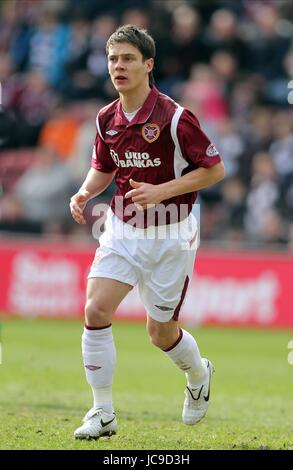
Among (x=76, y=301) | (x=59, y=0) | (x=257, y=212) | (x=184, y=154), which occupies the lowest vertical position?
(x=76, y=301)

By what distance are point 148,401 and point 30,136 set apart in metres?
11.0

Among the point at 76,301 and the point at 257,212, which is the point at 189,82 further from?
the point at 76,301

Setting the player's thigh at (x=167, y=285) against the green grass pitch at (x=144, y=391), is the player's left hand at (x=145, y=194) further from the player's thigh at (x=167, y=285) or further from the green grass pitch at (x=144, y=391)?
the green grass pitch at (x=144, y=391)

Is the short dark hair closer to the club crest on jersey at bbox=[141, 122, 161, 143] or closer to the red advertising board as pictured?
the club crest on jersey at bbox=[141, 122, 161, 143]

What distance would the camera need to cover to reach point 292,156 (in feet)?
60.9

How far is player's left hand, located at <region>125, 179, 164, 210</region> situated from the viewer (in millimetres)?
7414

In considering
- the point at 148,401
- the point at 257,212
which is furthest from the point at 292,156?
the point at 148,401

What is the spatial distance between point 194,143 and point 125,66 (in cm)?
74

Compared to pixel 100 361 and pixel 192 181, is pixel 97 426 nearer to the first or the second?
pixel 100 361

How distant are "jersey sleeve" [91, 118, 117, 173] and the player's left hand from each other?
0.67 m

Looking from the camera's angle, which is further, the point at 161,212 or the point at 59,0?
the point at 59,0

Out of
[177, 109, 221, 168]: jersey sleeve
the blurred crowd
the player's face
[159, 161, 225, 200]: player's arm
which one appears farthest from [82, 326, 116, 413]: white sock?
the blurred crowd

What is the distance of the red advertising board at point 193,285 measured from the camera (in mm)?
17797

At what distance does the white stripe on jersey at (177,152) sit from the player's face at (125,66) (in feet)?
1.22
